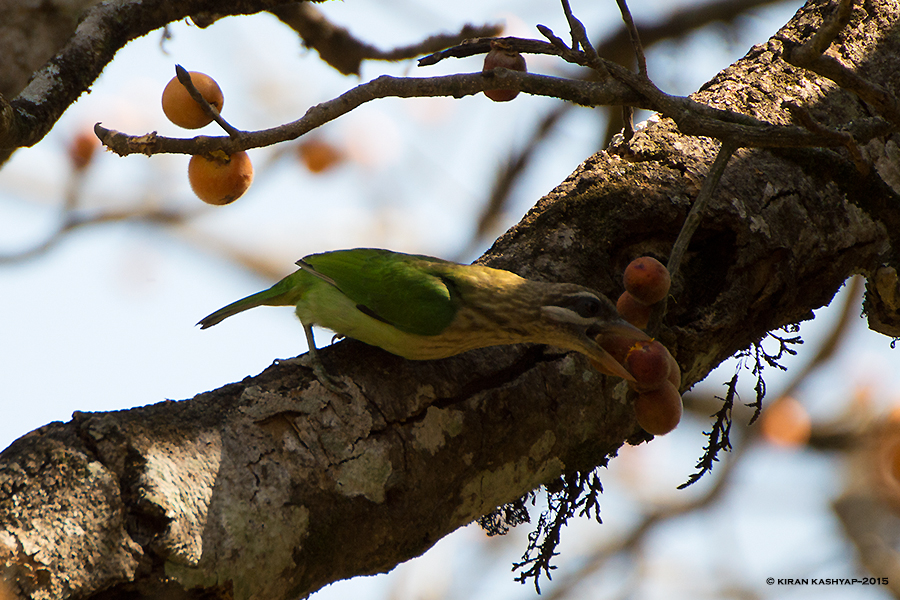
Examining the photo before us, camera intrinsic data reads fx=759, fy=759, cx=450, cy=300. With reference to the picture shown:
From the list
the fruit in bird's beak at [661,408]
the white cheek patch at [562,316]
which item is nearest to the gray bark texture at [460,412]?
the white cheek patch at [562,316]

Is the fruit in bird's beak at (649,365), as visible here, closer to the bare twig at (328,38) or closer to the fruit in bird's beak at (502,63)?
the fruit in bird's beak at (502,63)

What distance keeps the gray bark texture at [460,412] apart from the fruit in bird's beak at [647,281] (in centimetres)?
56

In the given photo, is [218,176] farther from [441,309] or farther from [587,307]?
[587,307]

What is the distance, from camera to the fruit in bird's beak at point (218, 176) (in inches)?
Answer: 134

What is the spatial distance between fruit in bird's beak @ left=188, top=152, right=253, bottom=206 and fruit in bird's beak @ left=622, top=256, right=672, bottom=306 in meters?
1.80

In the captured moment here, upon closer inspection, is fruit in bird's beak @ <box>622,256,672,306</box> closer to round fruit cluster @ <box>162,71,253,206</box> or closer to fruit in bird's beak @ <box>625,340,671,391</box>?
fruit in bird's beak @ <box>625,340,671,391</box>

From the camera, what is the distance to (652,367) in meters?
2.71

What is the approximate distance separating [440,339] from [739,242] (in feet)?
4.71

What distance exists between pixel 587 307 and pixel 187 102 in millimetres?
1918

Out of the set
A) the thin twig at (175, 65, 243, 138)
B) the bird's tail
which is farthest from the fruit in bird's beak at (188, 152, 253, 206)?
the bird's tail

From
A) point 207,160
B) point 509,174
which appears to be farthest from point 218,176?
point 509,174

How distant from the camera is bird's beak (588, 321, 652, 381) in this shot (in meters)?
3.02

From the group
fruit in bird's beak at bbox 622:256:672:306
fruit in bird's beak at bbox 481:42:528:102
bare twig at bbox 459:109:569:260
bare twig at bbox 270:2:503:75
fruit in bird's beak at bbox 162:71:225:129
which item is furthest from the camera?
bare twig at bbox 459:109:569:260

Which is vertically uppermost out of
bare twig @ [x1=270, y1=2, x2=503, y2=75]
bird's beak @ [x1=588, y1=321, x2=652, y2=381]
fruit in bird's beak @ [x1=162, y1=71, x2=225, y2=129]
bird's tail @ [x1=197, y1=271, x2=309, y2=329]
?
bare twig @ [x1=270, y1=2, x2=503, y2=75]
